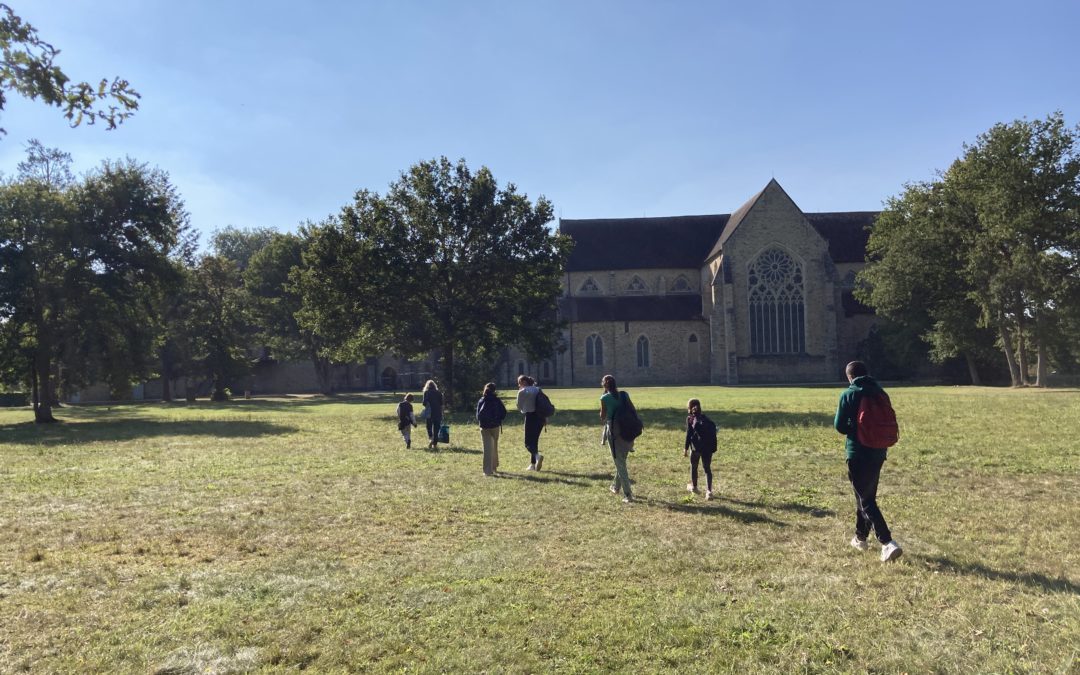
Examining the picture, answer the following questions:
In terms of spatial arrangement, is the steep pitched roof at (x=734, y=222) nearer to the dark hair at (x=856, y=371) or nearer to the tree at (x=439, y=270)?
the tree at (x=439, y=270)

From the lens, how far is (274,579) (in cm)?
→ 585

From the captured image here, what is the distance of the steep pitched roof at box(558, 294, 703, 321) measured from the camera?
55.5 meters

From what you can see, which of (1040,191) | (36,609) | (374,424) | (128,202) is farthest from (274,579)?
(1040,191)

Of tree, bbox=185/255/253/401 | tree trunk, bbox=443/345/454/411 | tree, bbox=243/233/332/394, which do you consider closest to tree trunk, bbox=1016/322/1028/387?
tree trunk, bbox=443/345/454/411

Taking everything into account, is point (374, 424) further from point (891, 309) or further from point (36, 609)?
point (891, 309)

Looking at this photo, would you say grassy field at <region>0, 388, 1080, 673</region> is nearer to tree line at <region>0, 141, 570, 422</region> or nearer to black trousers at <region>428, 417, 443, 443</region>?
black trousers at <region>428, 417, 443, 443</region>

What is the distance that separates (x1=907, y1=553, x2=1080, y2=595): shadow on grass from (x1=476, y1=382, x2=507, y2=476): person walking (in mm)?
6531

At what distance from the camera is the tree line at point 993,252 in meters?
34.2

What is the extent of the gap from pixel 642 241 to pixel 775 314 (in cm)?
1274

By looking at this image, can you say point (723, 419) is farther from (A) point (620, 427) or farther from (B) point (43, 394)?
(B) point (43, 394)

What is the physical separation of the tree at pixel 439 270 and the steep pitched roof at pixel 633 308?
2698 cm

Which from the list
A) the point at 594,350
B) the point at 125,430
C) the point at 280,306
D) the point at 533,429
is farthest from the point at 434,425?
the point at 594,350

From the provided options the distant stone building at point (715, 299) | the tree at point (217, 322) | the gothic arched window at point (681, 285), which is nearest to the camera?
the tree at point (217, 322)

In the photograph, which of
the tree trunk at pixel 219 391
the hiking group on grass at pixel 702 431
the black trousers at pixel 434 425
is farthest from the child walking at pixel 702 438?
the tree trunk at pixel 219 391
